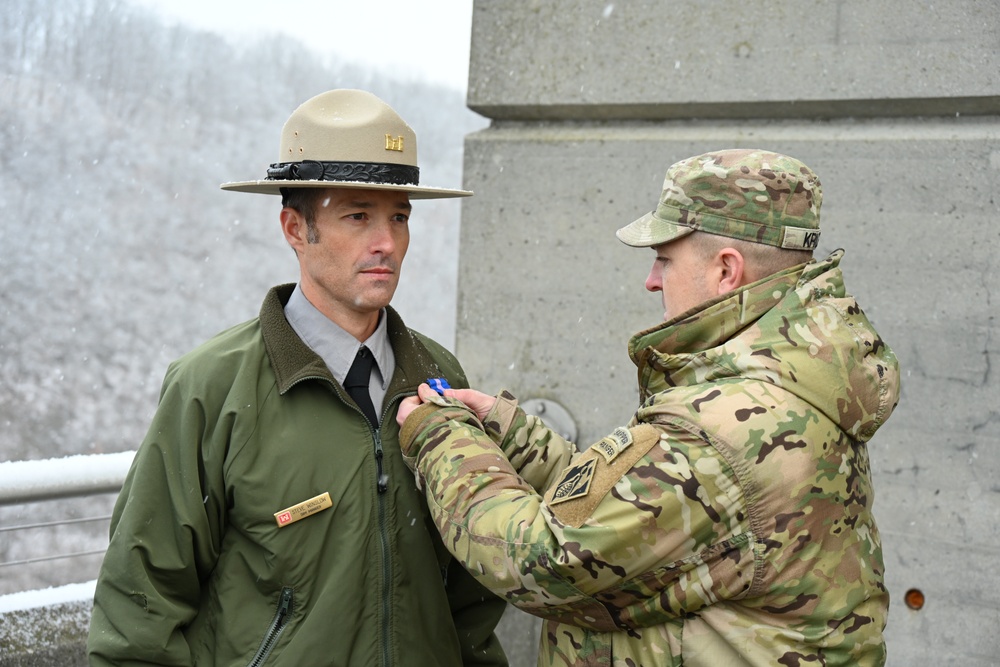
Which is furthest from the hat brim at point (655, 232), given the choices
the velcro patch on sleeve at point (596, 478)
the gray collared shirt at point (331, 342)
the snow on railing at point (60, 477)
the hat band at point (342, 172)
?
the snow on railing at point (60, 477)

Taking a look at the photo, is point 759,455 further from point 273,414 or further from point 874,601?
point 273,414

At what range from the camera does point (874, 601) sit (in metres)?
2.05

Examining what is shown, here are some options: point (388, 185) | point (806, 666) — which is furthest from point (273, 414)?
point (806, 666)

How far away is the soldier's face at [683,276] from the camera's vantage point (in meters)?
2.12

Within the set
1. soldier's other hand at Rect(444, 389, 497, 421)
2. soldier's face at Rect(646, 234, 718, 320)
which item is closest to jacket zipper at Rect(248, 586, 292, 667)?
soldier's other hand at Rect(444, 389, 497, 421)

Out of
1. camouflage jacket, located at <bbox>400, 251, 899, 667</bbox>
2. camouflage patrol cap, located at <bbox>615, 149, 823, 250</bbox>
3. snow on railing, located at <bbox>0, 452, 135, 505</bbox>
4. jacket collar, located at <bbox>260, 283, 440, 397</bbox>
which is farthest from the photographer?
snow on railing, located at <bbox>0, 452, 135, 505</bbox>

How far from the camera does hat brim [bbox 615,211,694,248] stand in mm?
2127

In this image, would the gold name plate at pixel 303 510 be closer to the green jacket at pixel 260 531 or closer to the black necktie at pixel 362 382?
the green jacket at pixel 260 531

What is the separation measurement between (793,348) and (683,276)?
0.30 meters

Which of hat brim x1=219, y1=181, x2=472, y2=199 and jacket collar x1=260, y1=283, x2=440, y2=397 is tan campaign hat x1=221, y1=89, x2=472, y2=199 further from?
jacket collar x1=260, y1=283, x2=440, y2=397

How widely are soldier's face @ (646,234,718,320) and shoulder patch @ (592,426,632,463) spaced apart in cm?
30

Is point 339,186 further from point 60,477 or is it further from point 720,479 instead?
point 60,477

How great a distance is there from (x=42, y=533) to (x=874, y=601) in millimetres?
16545

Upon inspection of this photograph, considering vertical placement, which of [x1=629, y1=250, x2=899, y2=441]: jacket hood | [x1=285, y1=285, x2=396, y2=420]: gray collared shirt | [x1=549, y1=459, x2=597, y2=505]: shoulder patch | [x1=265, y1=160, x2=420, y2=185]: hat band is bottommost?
[x1=549, y1=459, x2=597, y2=505]: shoulder patch
